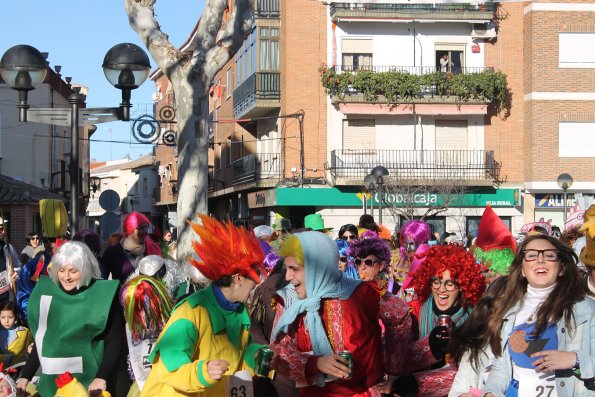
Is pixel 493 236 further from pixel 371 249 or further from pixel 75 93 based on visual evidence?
pixel 75 93

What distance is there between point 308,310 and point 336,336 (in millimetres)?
215

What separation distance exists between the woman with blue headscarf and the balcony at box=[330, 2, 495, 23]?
96.9ft

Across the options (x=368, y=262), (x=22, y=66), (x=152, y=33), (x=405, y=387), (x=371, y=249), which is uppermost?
(x=152, y=33)

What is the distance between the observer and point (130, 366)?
258 inches

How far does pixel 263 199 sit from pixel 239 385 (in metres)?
31.5

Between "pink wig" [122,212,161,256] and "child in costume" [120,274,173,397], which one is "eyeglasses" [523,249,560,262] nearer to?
"child in costume" [120,274,173,397]

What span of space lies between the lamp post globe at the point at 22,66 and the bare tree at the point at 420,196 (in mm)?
24073

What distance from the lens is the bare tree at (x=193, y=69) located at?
1202 centimetres

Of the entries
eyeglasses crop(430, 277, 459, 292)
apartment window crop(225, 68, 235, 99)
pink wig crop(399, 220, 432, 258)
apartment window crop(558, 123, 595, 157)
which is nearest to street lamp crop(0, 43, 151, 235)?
pink wig crop(399, 220, 432, 258)

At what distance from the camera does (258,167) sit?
38.3m

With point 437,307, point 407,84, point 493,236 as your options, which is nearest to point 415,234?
point 493,236

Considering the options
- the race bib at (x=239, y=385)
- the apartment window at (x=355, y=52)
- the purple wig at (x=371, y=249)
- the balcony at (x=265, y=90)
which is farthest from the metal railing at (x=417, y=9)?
the race bib at (x=239, y=385)

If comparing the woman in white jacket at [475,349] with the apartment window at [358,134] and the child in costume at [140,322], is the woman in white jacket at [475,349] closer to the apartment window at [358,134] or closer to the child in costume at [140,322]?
the child in costume at [140,322]

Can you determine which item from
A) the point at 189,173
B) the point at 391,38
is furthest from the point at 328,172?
the point at 189,173
